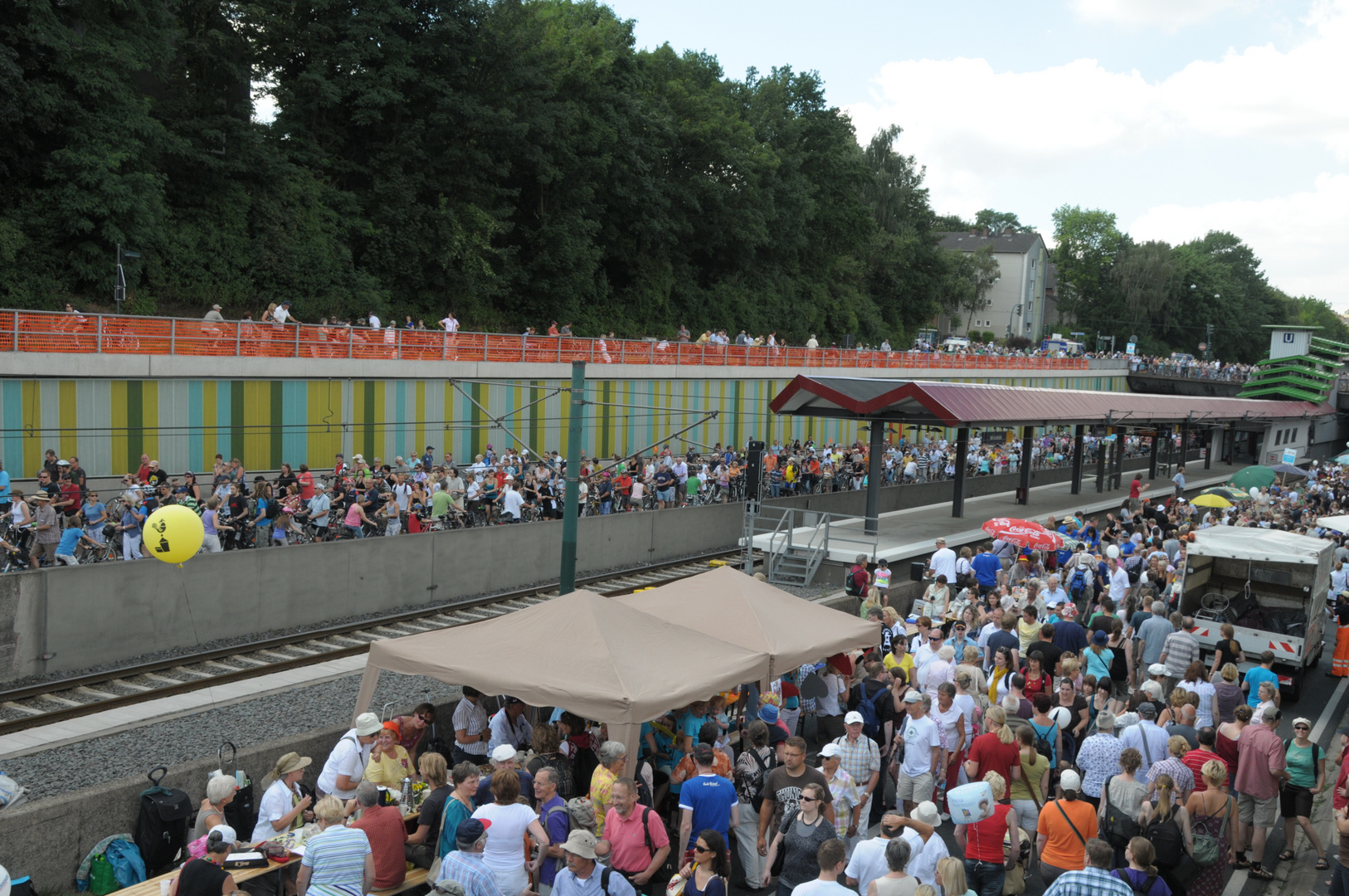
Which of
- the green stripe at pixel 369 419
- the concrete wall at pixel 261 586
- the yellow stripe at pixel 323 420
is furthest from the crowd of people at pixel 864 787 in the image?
the green stripe at pixel 369 419

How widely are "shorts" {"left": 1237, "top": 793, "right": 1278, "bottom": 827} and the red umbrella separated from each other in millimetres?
9072

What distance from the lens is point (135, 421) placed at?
23719 millimetres

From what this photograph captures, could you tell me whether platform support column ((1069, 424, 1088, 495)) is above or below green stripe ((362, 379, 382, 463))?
below

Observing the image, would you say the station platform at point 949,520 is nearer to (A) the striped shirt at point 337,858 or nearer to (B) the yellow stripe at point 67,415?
(B) the yellow stripe at point 67,415

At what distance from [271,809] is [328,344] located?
825 inches

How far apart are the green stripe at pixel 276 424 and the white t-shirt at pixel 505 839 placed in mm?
21634

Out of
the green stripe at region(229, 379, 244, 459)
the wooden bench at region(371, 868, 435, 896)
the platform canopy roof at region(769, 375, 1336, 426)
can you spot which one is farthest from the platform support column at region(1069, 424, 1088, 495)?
the wooden bench at region(371, 868, 435, 896)

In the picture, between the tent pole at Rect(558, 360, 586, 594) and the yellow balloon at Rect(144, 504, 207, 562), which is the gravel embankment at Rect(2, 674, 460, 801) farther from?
the tent pole at Rect(558, 360, 586, 594)

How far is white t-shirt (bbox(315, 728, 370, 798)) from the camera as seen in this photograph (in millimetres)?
8422

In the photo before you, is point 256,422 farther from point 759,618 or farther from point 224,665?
point 759,618

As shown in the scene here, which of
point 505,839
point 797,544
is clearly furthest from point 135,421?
point 505,839

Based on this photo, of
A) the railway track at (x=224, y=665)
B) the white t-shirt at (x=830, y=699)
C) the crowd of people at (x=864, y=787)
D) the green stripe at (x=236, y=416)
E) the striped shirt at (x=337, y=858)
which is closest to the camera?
the striped shirt at (x=337, y=858)

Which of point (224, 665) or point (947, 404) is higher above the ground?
point (947, 404)

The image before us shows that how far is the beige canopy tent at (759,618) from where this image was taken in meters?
10.9
